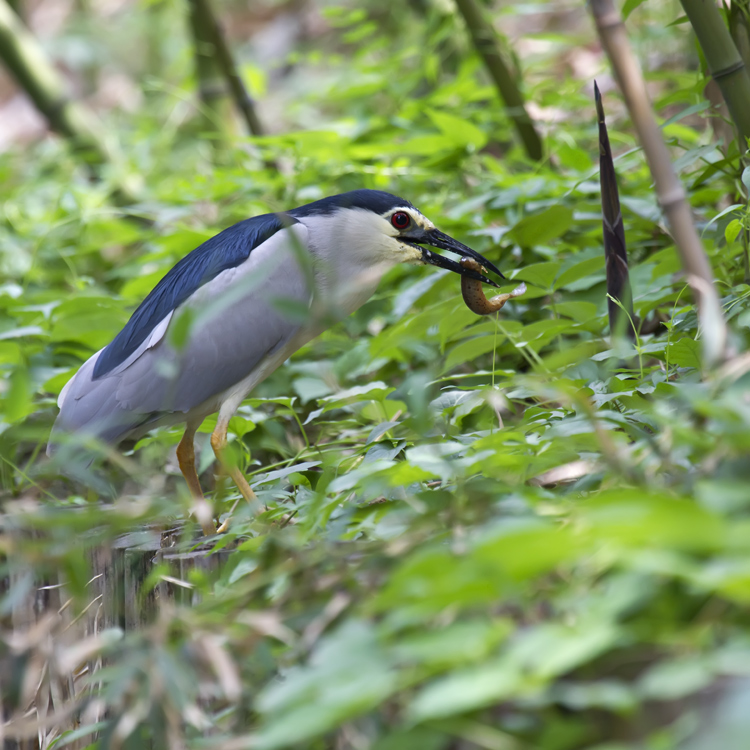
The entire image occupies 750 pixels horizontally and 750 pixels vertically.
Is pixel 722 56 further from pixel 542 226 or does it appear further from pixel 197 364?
pixel 197 364

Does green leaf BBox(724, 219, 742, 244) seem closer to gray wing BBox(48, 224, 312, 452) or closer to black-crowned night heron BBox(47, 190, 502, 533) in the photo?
black-crowned night heron BBox(47, 190, 502, 533)

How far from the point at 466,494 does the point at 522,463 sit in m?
0.13

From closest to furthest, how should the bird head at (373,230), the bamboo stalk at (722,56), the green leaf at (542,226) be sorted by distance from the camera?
the bamboo stalk at (722,56), the green leaf at (542,226), the bird head at (373,230)

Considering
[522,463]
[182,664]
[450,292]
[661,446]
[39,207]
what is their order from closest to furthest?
1. [182,664]
2. [661,446]
3. [522,463]
4. [450,292]
5. [39,207]

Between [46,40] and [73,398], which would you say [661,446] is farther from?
[46,40]

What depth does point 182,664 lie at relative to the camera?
1.01 metres

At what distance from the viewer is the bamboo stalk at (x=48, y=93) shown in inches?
203

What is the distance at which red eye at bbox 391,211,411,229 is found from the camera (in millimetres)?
2941

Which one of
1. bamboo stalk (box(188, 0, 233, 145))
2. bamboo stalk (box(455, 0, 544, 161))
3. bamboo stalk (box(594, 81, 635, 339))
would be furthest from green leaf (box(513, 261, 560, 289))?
bamboo stalk (box(188, 0, 233, 145))

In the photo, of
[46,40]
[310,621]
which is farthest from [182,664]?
[46,40]

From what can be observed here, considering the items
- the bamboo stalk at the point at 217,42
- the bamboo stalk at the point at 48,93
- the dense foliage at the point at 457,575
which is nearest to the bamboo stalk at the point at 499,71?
the dense foliage at the point at 457,575

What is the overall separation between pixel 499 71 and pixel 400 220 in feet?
4.81

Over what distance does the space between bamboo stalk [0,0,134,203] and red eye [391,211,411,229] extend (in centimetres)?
298

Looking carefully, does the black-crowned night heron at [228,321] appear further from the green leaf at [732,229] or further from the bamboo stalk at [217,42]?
the bamboo stalk at [217,42]
